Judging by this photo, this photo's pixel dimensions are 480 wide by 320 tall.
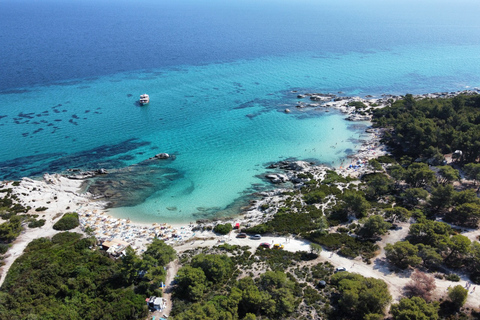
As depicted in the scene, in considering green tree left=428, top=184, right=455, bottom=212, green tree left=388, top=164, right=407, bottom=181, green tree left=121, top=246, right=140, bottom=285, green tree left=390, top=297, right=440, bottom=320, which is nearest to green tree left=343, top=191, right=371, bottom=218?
green tree left=428, top=184, right=455, bottom=212

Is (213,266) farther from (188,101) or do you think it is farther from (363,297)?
(188,101)

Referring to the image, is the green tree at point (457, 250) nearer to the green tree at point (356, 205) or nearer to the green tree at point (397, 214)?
the green tree at point (397, 214)

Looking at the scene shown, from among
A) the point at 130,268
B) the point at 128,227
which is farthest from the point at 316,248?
the point at 128,227

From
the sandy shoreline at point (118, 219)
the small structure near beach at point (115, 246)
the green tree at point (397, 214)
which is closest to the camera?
the small structure near beach at point (115, 246)

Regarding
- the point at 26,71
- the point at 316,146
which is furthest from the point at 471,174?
the point at 26,71

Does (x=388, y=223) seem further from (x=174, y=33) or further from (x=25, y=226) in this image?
(x=174, y=33)

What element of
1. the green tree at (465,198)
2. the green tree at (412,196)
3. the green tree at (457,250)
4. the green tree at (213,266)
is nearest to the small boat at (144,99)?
the green tree at (213,266)
